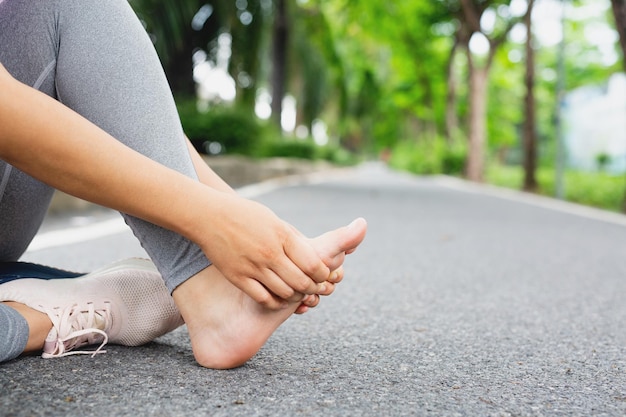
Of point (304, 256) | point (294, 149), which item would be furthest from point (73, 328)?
point (294, 149)

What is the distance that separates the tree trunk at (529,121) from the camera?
42.0 feet

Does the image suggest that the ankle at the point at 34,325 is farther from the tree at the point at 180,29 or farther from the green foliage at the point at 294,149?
the green foliage at the point at 294,149

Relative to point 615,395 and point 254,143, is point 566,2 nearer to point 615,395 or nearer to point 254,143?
point 254,143

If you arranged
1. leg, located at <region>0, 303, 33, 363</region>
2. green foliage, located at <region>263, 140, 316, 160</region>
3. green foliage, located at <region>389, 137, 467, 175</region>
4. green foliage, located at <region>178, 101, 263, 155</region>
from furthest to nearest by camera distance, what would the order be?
green foliage, located at <region>389, 137, 467, 175</region> < green foliage, located at <region>263, 140, 316, 160</region> < green foliage, located at <region>178, 101, 263, 155</region> < leg, located at <region>0, 303, 33, 363</region>

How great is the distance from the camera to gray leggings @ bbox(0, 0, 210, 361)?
1293 millimetres

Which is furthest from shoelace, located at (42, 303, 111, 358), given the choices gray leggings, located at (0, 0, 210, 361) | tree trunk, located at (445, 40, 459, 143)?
tree trunk, located at (445, 40, 459, 143)

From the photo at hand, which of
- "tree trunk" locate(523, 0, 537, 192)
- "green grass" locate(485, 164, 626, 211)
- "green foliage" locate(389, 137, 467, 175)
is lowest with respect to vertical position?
"green foliage" locate(389, 137, 467, 175)

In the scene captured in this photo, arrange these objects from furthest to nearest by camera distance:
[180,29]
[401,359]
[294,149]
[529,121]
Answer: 1. [294,149]
2. [529,121]
3. [180,29]
4. [401,359]

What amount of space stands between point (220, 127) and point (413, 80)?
53.8 feet

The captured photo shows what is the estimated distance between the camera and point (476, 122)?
1769 centimetres

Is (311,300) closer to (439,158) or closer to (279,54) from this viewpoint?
(279,54)

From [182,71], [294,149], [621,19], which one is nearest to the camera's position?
[621,19]

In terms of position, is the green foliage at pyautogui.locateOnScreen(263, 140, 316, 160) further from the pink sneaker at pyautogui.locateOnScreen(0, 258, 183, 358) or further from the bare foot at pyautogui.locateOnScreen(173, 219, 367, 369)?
the bare foot at pyautogui.locateOnScreen(173, 219, 367, 369)

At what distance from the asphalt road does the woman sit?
0.11m
